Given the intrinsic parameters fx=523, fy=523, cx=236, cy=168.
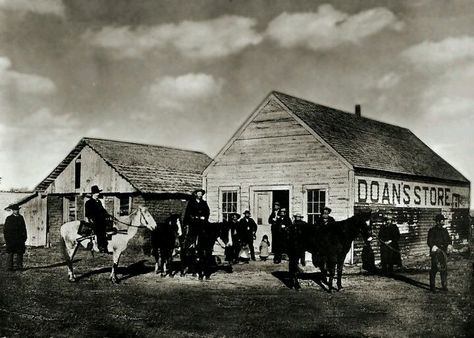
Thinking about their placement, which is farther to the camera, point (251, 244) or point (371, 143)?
point (371, 143)

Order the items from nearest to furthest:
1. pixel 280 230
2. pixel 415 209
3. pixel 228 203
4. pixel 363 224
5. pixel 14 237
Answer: pixel 363 224 < pixel 280 230 < pixel 14 237 < pixel 228 203 < pixel 415 209

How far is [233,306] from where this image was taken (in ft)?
36.4

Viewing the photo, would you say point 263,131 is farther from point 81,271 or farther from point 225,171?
point 81,271

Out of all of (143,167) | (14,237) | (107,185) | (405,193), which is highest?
(143,167)

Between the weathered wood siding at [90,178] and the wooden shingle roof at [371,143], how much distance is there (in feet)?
29.8

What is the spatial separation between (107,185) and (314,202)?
1082cm

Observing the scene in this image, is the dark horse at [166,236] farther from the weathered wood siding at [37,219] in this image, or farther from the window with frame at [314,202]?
the weathered wood siding at [37,219]

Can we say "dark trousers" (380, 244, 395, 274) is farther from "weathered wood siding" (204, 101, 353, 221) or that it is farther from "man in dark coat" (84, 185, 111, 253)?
"man in dark coat" (84, 185, 111, 253)

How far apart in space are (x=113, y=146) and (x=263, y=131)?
10046mm

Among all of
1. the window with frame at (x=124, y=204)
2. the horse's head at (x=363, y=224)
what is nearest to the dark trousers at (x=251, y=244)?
the horse's head at (x=363, y=224)

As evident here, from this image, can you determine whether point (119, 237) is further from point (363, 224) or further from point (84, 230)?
point (363, 224)

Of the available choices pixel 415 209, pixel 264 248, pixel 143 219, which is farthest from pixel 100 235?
pixel 415 209

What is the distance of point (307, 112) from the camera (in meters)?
20.4

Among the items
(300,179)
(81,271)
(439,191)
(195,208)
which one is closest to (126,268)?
(81,271)
